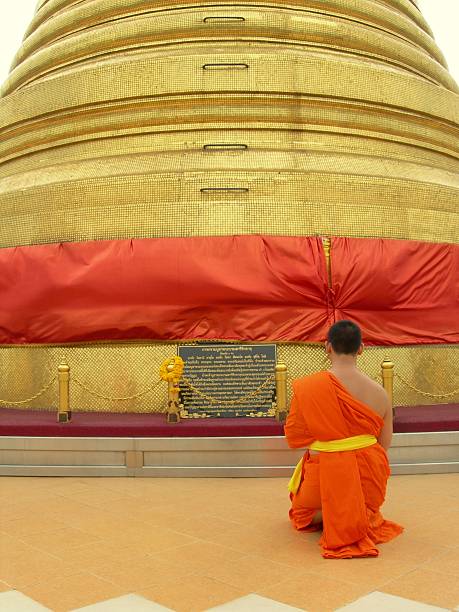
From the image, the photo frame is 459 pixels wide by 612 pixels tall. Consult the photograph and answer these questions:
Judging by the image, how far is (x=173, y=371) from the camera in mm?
6723

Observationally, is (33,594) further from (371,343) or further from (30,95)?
(30,95)

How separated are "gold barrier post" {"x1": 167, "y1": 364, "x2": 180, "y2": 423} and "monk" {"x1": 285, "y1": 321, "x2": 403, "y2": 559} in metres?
2.50

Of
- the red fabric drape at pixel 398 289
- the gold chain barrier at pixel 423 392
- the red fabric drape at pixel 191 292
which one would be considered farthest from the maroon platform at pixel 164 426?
the red fabric drape at pixel 398 289

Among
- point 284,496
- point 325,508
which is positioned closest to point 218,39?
point 284,496

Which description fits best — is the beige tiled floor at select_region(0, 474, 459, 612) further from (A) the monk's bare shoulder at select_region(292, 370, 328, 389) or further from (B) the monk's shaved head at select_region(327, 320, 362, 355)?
(B) the monk's shaved head at select_region(327, 320, 362, 355)

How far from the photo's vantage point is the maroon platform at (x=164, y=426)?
20.5 feet

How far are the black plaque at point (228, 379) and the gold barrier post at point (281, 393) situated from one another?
28 centimetres

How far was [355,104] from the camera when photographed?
895 cm

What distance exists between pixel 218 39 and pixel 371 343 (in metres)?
4.85

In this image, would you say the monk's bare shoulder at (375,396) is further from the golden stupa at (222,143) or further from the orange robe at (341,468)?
the golden stupa at (222,143)

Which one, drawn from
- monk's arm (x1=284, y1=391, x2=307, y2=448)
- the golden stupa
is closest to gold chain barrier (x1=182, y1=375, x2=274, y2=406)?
the golden stupa

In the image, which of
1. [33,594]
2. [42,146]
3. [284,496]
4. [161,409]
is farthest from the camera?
[42,146]

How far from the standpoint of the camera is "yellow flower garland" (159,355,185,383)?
264 inches

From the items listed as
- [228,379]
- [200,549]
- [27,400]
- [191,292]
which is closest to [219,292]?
[191,292]
